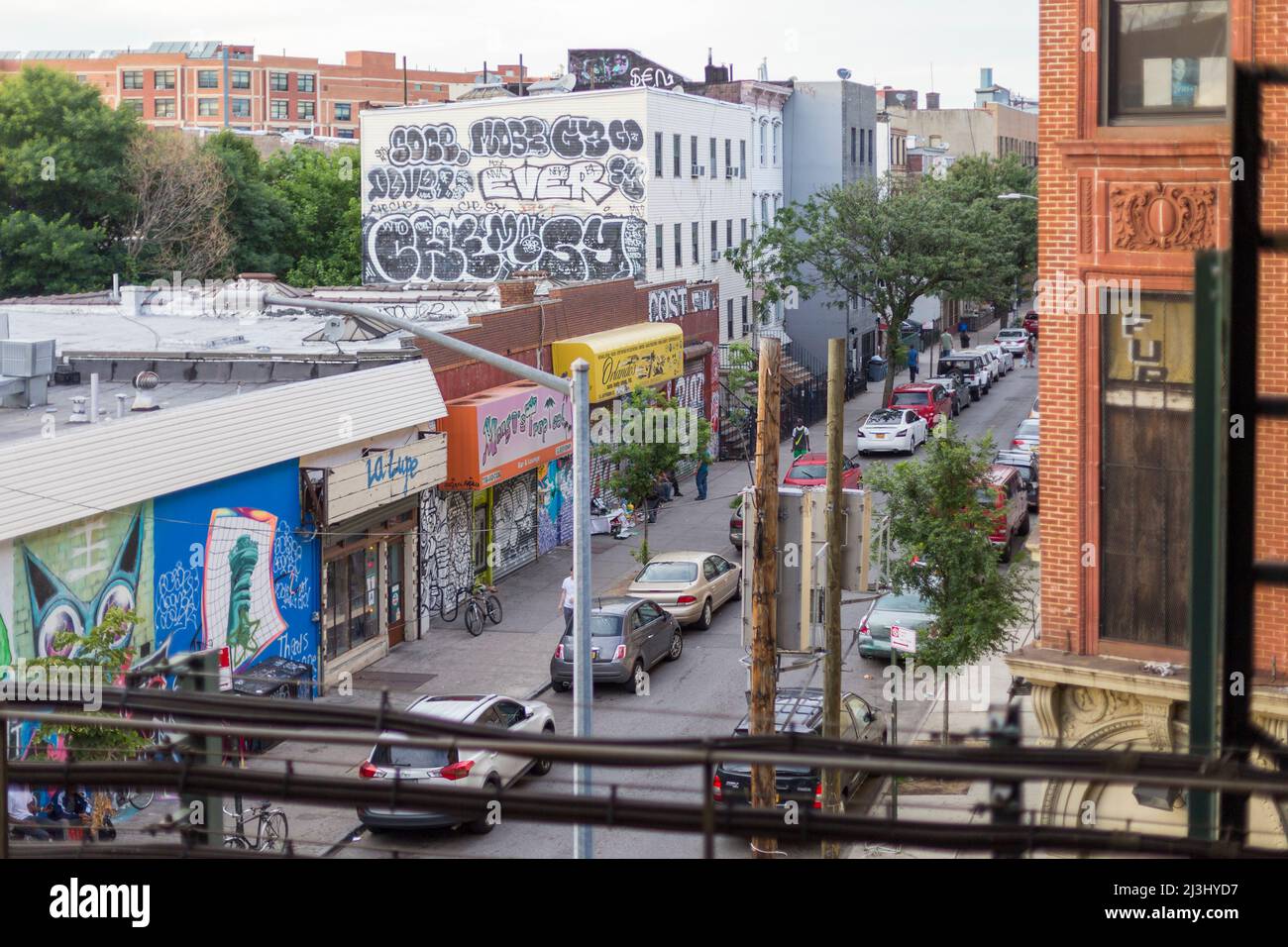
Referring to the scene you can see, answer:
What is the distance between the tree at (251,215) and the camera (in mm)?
63688

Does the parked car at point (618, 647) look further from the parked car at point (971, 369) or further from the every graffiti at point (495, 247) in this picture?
the parked car at point (971, 369)

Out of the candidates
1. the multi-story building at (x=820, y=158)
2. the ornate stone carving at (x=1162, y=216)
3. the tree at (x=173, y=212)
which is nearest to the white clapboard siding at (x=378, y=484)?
the ornate stone carving at (x=1162, y=216)

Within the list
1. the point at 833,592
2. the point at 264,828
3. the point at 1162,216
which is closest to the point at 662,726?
the point at 264,828

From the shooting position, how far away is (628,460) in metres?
33.1

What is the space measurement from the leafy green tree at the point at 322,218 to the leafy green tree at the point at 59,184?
27.8 ft

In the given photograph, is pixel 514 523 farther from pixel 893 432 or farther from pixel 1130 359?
pixel 1130 359

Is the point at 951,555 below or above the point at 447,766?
above

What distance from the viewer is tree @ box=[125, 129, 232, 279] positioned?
5975cm

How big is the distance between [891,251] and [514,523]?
24.5m

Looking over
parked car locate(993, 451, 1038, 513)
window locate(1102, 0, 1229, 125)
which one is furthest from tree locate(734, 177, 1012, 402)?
window locate(1102, 0, 1229, 125)

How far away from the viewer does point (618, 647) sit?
2411 centimetres
